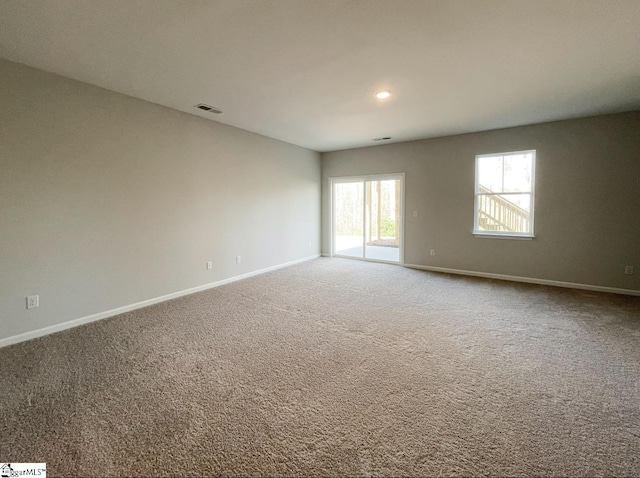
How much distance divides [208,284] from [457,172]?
492 centimetres

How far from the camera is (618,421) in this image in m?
1.72

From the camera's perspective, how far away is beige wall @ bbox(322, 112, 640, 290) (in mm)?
4137

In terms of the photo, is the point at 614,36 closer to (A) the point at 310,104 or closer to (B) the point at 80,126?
(A) the point at 310,104

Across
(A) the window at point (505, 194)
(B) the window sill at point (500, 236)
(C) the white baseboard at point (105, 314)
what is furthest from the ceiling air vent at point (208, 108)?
(B) the window sill at point (500, 236)

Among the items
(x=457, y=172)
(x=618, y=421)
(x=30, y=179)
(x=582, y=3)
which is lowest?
(x=618, y=421)

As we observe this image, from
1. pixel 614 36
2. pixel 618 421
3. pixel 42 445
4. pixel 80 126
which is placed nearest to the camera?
pixel 42 445

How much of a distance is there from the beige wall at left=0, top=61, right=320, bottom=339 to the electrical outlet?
0.13ft

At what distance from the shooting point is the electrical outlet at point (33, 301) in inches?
110

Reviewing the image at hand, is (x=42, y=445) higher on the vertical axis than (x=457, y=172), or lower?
lower

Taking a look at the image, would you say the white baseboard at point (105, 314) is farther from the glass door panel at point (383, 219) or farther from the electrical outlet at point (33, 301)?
the glass door panel at point (383, 219)

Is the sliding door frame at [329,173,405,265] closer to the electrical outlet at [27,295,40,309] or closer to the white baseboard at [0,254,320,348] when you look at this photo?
the white baseboard at [0,254,320,348]

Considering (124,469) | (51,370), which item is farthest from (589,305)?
(51,370)

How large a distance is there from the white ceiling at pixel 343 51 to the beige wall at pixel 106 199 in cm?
34

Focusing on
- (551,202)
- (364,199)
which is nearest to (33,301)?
(364,199)
